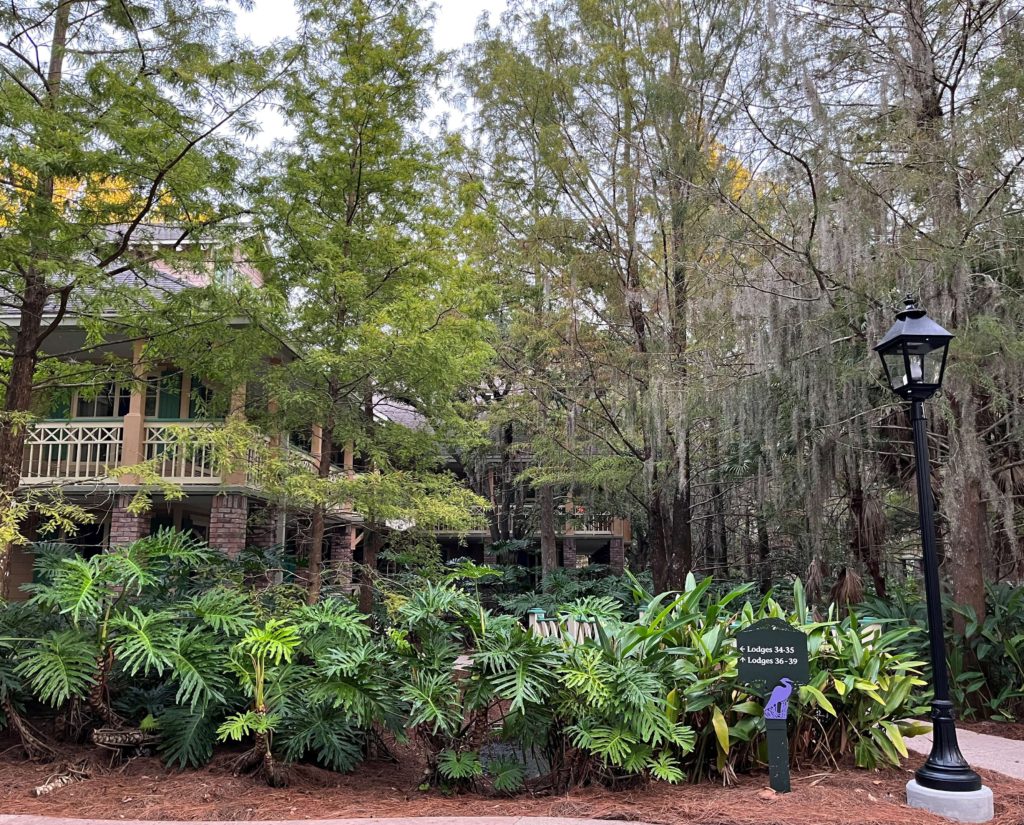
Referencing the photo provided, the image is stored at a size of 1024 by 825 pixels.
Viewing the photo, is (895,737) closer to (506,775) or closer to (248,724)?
(506,775)

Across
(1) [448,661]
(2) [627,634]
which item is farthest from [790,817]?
(1) [448,661]

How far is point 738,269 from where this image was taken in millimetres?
9492

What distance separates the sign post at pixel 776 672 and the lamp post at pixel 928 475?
0.80 meters

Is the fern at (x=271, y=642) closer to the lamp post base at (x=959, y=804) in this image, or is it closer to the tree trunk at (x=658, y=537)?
the lamp post base at (x=959, y=804)

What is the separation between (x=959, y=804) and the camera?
4.37m

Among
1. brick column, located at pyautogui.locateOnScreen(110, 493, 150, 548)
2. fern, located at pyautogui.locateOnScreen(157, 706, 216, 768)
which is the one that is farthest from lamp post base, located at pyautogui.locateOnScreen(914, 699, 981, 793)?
brick column, located at pyautogui.locateOnScreen(110, 493, 150, 548)

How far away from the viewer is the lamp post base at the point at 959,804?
4359 millimetres

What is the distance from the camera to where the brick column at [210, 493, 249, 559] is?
12.5 metres

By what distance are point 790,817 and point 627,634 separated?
5.34 ft

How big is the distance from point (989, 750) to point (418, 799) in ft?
15.7

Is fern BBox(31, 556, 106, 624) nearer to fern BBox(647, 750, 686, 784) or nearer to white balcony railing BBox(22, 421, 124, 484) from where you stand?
fern BBox(647, 750, 686, 784)

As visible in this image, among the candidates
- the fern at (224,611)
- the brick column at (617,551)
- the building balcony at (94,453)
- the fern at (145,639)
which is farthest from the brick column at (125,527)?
the brick column at (617,551)

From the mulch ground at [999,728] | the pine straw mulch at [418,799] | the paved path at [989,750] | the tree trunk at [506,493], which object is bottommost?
the mulch ground at [999,728]

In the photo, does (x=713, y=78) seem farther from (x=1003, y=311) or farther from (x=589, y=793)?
(x=589, y=793)
